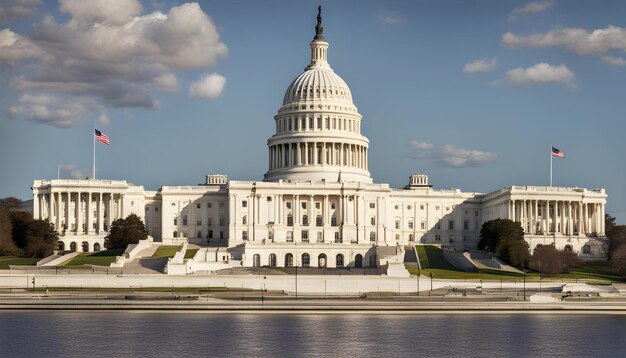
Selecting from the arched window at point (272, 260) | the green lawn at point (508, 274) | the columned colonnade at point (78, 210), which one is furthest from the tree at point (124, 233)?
the green lawn at point (508, 274)

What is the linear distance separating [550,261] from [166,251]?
4978 centimetres

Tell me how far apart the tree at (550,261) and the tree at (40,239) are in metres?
62.4

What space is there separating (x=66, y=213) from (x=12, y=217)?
1344cm

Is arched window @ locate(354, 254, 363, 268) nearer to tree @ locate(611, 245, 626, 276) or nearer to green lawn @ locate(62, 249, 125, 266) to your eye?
green lawn @ locate(62, 249, 125, 266)

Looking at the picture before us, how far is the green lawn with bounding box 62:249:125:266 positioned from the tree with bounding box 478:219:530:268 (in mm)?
48301

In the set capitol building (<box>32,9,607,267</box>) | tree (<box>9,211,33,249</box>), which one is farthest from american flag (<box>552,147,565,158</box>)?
tree (<box>9,211,33,249</box>)

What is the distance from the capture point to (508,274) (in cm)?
14350

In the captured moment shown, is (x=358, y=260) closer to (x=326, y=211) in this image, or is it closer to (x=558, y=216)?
(x=326, y=211)

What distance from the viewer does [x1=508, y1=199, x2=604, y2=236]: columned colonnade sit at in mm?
183125

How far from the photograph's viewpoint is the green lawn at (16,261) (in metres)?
148

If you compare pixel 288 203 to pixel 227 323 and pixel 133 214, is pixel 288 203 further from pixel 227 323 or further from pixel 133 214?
pixel 227 323

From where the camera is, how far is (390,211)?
641ft

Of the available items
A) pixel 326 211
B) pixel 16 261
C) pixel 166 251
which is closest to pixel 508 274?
pixel 326 211

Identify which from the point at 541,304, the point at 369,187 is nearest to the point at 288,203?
the point at 369,187
